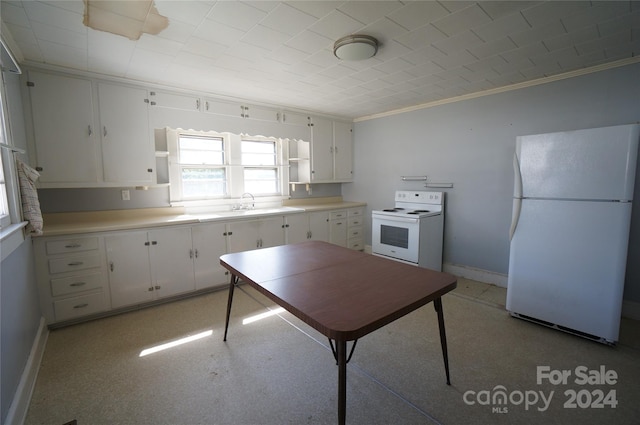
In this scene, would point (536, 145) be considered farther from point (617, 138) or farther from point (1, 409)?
point (1, 409)

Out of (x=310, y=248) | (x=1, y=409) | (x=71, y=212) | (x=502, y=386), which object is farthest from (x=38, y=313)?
(x=502, y=386)

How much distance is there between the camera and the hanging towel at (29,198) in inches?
83.7

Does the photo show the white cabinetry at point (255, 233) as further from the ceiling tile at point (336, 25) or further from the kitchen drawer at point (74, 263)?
the ceiling tile at point (336, 25)

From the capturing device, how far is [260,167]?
4.28 m

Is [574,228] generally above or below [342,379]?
above

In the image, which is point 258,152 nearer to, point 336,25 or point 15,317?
point 336,25

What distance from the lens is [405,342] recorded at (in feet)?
7.60

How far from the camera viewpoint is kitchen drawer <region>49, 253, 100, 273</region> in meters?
2.49

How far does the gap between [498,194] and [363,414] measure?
115 inches

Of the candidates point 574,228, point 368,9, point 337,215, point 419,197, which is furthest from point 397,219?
point 368,9

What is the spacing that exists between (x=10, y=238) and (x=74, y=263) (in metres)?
0.99

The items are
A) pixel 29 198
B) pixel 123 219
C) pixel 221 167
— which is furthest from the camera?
pixel 221 167

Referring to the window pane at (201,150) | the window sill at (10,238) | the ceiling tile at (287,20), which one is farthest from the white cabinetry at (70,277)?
the ceiling tile at (287,20)

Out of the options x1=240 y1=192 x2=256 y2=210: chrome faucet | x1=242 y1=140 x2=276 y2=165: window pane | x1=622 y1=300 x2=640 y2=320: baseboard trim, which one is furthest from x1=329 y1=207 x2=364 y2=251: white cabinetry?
x1=622 y1=300 x2=640 y2=320: baseboard trim
